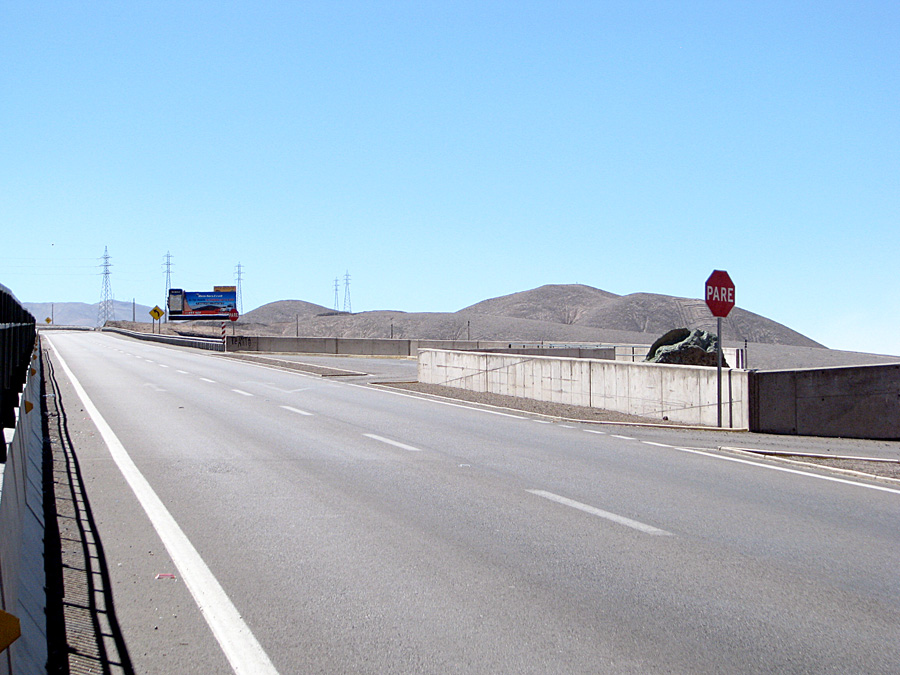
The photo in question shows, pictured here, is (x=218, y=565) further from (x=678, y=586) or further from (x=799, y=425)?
(x=799, y=425)

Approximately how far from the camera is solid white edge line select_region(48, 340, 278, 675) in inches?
176

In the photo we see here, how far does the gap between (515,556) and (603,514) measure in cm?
186

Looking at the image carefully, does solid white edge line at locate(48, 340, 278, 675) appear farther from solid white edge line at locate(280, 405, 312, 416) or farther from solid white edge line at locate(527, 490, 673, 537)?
solid white edge line at locate(280, 405, 312, 416)

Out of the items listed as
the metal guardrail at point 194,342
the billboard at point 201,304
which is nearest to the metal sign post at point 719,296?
the metal guardrail at point 194,342

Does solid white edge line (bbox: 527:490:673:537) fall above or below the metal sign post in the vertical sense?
below

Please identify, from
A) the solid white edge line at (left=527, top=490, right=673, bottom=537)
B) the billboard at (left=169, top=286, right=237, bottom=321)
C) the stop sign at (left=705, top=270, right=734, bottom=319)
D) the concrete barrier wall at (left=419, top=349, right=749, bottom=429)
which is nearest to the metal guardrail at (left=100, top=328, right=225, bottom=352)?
the billboard at (left=169, top=286, right=237, bottom=321)

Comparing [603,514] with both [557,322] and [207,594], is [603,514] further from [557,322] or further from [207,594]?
[557,322]

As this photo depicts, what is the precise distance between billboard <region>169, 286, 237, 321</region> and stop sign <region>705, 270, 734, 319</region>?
81.1m

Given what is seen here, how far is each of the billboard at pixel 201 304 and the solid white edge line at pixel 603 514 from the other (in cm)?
8666

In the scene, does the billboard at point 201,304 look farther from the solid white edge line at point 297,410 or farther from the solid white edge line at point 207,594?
the solid white edge line at point 207,594

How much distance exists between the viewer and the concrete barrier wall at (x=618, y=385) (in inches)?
644

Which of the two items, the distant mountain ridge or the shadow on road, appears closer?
the shadow on road

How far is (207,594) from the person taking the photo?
18.3 ft

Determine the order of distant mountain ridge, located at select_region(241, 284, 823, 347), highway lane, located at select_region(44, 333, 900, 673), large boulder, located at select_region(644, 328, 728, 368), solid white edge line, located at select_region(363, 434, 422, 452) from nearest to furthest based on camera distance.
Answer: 1. highway lane, located at select_region(44, 333, 900, 673)
2. solid white edge line, located at select_region(363, 434, 422, 452)
3. large boulder, located at select_region(644, 328, 728, 368)
4. distant mountain ridge, located at select_region(241, 284, 823, 347)
